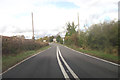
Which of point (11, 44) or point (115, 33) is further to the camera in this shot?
point (11, 44)

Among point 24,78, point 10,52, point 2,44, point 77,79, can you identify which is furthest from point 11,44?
point 77,79

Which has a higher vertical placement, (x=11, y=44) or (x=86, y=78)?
(x=11, y=44)

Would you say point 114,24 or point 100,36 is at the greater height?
point 114,24

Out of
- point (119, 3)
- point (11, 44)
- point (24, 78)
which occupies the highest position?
point (119, 3)

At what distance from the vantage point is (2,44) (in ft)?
51.3

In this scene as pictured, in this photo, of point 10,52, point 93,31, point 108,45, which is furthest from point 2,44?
point 108,45

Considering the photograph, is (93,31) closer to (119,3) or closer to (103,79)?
(119,3)

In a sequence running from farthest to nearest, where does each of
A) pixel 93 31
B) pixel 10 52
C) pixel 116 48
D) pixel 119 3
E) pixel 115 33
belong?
pixel 10 52 → pixel 93 31 → pixel 119 3 → pixel 116 48 → pixel 115 33

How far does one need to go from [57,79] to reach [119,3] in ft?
15.5

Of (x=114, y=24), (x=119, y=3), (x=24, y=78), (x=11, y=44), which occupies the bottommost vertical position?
(x=24, y=78)

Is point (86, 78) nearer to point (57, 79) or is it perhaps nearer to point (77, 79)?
point (77, 79)

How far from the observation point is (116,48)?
6.69 metres

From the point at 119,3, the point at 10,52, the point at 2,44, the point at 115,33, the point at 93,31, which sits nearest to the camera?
the point at 115,33

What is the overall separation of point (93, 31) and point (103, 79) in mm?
3111
